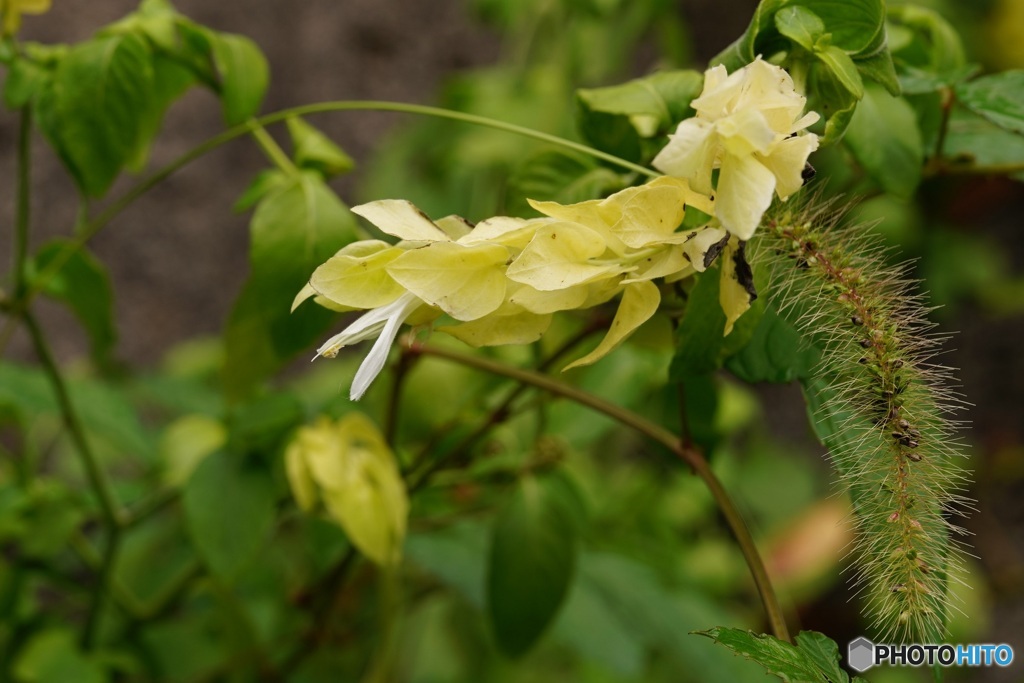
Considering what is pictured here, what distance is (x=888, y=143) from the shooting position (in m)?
0.44

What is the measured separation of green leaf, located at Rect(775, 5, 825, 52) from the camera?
0.34 metres

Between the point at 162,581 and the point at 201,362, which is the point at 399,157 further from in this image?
the point at 162,581

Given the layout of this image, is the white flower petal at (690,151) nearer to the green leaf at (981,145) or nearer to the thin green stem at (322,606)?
the green leaf at (981,145)

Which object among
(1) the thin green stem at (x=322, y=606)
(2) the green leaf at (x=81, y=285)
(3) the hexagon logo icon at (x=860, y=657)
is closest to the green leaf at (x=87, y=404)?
(2) the green leaf at (x=81, y=285)

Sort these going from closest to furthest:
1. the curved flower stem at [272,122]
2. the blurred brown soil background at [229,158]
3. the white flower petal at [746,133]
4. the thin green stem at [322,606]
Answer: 1. the white flower petal at [746,133]
2. the curved flower stem at [272,122]
3. the thin green stem at [322,606]
4. the blurred brown soil background at [229,158]

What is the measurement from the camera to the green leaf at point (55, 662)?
1.99ft

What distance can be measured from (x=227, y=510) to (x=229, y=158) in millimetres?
910

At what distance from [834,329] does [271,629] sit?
60cm

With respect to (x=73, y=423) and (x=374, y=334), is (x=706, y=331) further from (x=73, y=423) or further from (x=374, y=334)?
(x=73, y=423)

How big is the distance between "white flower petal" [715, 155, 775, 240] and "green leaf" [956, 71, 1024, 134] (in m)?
0.17

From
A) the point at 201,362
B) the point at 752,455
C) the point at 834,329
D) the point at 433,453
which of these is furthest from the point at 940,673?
the point at 752,455

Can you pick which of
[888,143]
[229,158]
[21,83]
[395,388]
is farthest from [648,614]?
[229,158]

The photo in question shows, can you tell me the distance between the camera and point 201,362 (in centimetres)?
110

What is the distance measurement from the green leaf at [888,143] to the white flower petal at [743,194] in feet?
0.52
